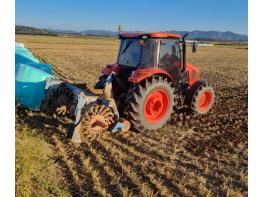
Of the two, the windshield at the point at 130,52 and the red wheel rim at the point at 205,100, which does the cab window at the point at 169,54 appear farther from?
the red wheel rim at the point at 205,100

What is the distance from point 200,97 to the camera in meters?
7.74

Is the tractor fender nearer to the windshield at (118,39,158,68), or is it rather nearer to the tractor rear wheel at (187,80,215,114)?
the windshield at (118,39,158,68)

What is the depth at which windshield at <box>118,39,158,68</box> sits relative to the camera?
6.69 metres

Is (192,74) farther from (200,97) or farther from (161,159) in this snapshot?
(161,159)

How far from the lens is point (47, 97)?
688 centimetres

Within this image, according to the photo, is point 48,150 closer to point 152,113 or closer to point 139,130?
point 139,130

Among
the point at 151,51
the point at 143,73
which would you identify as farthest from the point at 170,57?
the point at 143,73

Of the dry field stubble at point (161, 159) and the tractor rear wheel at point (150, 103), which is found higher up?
the tractor rear wheel at point (150, 103)

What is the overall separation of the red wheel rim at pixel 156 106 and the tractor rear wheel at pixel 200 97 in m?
1.00

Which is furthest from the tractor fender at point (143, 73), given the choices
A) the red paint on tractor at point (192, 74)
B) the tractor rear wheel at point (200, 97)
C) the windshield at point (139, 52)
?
the red paint on tractor at point (192, 74)

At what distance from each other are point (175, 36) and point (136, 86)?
1597mm

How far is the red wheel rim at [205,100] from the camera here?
310 inches

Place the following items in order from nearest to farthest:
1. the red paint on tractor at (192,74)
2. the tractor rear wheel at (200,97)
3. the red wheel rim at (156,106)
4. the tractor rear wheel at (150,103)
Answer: the tractor rear wheel at (150,103)
the red wheel rim at (156,106)
the tractor rear wheel at (200,97)
the red paint on tractor at (192,74)

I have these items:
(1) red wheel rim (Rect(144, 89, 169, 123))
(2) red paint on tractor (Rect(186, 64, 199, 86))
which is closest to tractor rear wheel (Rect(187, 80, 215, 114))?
(2) red paint on tractor (Rect(186, 64, 199, 86))
